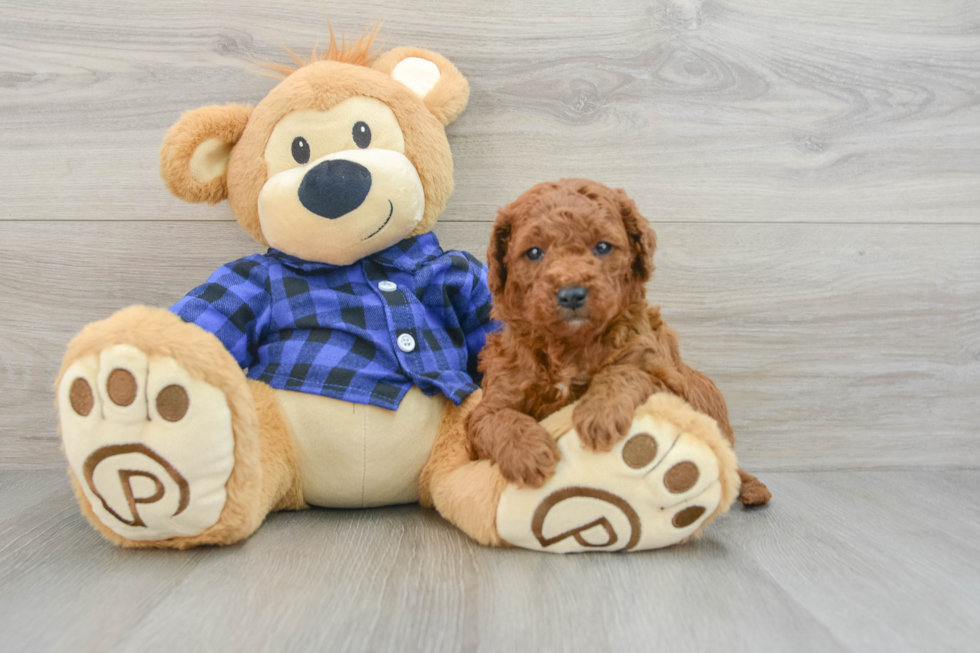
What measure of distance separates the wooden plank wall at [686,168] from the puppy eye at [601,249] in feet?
1.39

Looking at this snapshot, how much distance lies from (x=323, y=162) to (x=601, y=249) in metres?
0.37

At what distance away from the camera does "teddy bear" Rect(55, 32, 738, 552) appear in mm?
703

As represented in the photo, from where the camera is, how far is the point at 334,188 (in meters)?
0.82

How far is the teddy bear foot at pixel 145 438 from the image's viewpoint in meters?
0.70

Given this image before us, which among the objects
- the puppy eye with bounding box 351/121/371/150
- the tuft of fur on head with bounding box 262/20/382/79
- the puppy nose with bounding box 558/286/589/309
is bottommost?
the puppy nose with bounding box 558/286/589/309

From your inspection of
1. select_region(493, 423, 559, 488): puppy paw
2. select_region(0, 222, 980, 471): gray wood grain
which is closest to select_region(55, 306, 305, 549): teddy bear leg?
select_region(493, 423, 559, 488): puppy paw

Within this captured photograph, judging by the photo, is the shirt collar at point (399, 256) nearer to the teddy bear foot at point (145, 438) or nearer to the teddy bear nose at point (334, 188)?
the teddy bear nose at point (334, 188)

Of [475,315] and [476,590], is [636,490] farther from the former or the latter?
[475,315]

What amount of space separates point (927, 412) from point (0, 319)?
156cm

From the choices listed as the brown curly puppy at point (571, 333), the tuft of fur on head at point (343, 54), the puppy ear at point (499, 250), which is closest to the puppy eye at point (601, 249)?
the brown curly puppy at point (571, 333)

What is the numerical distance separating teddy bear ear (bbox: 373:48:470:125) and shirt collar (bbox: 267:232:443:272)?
0.59 feet

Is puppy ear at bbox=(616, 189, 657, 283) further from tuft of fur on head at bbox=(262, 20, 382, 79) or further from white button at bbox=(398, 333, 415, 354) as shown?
tuft of fur on head at bbox=(262, 20, 382, 79)

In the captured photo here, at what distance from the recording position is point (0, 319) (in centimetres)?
110

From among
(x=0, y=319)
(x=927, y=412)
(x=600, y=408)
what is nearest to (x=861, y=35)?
(x=927, y=412)
